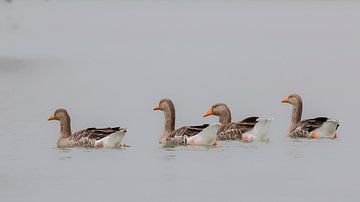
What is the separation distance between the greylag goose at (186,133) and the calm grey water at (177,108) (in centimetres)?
32

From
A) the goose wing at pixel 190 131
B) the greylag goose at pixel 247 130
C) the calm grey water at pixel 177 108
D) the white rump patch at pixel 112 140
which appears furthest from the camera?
the greylag goose at pixel 247 130

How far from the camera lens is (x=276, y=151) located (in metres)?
32.2

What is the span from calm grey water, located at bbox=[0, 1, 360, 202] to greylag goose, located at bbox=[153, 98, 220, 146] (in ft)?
1.04

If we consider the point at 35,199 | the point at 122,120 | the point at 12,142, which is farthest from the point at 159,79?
the point at 35,199

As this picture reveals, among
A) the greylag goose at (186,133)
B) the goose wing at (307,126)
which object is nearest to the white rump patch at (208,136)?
the greylag goose at (186,133)

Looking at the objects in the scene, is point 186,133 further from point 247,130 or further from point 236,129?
point 247,130

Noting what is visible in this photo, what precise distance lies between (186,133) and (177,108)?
10.6 m

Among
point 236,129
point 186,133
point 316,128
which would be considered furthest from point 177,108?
point 186,133

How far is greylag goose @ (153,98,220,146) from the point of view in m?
Result: 31.4

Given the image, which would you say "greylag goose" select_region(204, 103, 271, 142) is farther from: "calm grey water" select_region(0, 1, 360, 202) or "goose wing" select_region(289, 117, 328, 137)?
"goose wing" select_region(289, 117, 328, 137)

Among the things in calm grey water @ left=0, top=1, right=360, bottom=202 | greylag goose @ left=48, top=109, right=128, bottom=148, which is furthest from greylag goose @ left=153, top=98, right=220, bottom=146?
greylag goose @ left=48, top=109, right=128, bottom=148

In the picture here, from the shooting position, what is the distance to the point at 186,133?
32.0 m

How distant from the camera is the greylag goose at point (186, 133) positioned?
31422 millimetres

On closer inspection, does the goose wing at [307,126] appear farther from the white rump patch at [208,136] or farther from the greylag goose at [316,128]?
the white rump patch at [208,136]
